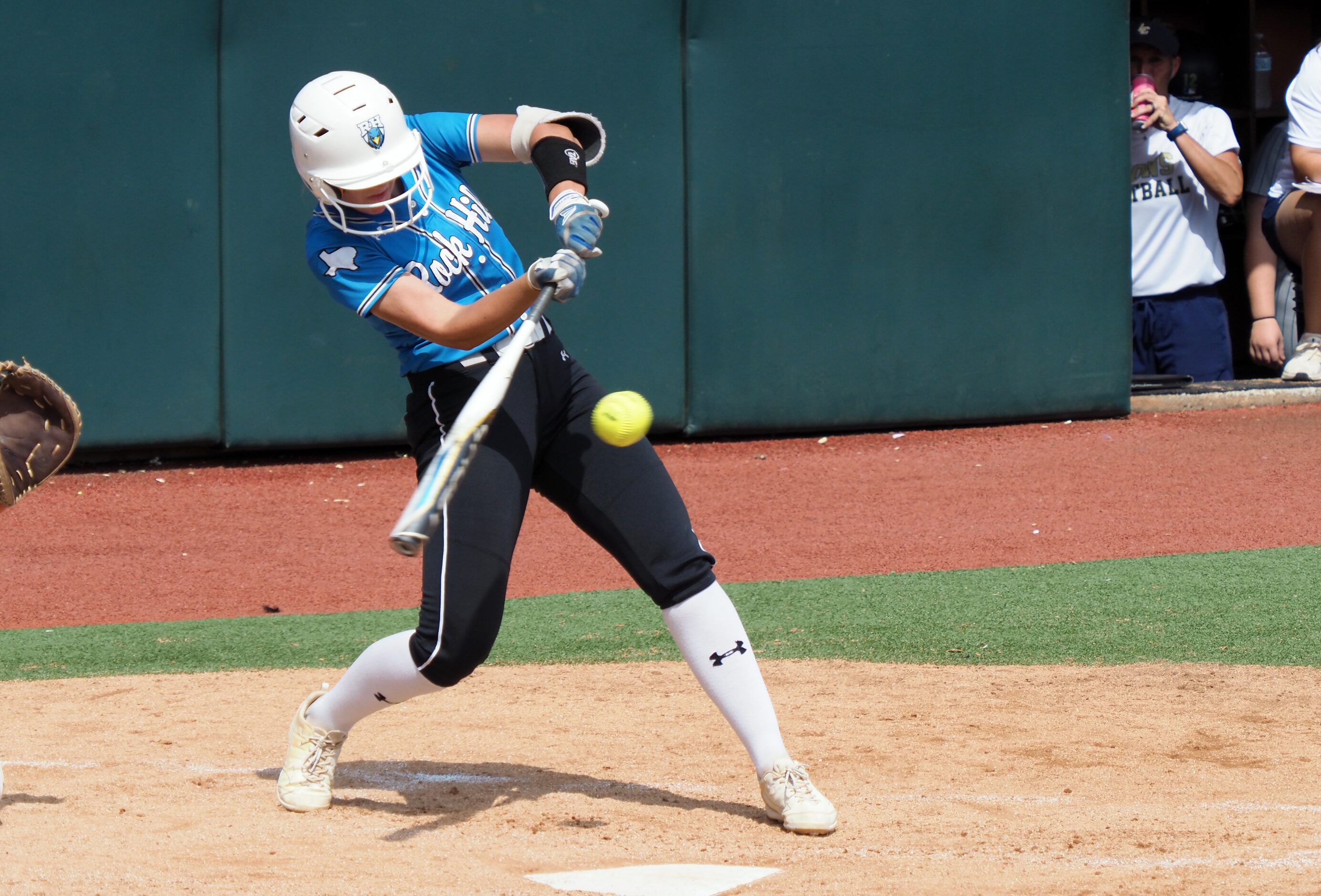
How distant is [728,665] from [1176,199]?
683 centimetres

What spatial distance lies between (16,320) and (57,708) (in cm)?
388

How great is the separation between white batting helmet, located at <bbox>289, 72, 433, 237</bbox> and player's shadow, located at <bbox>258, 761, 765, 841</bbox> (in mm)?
1350

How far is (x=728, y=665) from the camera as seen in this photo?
3213 millimetres

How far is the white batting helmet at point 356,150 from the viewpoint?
3105 mm

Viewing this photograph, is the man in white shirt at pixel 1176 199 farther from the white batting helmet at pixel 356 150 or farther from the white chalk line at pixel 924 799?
the white batting helmet at pixel 356 150

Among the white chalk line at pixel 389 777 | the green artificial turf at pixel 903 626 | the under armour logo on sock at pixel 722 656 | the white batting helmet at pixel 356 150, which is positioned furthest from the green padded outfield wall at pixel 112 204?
the under armour logo on sock at pixel 722 656

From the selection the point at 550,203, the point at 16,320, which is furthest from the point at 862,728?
the point at 16,320

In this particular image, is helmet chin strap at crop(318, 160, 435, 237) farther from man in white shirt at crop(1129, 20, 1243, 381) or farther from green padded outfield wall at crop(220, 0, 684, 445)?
man in white shirt at crop(1129, 20, 1243, 381)

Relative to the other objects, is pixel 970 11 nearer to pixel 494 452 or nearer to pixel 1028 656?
pixel 1028 656

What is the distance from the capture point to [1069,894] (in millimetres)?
2666

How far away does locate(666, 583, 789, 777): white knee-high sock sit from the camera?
10.5ft

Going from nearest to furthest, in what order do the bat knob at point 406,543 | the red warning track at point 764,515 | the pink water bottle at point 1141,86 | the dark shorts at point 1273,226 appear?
the bat knob at point 406,543 < the red warning track at point 764,515 < the pink water bottle at point 1141,86 < the dark shorts at point 1273,226

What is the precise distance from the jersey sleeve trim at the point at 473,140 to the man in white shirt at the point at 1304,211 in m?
6.59

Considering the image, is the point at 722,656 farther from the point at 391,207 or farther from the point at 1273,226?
the point at 1273,226
